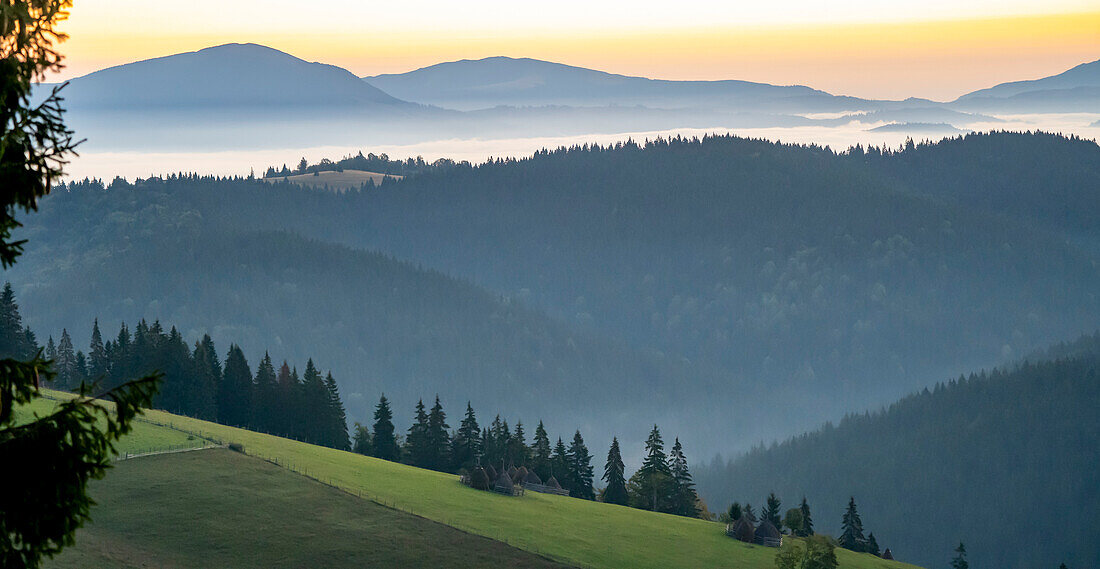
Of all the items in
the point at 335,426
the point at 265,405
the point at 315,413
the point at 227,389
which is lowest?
the point at 335,426

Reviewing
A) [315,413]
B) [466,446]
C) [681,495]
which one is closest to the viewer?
[681,495]

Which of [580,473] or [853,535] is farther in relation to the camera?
[580,473]

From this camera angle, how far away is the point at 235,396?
392ft

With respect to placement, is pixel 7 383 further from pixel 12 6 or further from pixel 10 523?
pixel 12 6

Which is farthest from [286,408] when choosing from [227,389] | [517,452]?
[517,452]

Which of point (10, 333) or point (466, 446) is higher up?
point (10, 333)

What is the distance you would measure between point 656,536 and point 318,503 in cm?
2536

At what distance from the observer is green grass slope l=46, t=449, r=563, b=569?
60.1 m

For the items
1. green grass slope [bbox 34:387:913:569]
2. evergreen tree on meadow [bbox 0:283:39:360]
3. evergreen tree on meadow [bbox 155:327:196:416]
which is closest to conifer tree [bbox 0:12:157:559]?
green grass slope [bbox 34:387:913:569]

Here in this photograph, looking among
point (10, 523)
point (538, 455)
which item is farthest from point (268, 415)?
point (10, 523)

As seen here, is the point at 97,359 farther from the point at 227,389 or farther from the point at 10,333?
the point at 10,333

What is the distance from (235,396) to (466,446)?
23.4 m

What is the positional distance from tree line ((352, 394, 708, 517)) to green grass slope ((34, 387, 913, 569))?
615 inches

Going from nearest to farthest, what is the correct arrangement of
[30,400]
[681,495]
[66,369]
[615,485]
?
[30,400] → [615,485] → [681,495] → [66,369]
